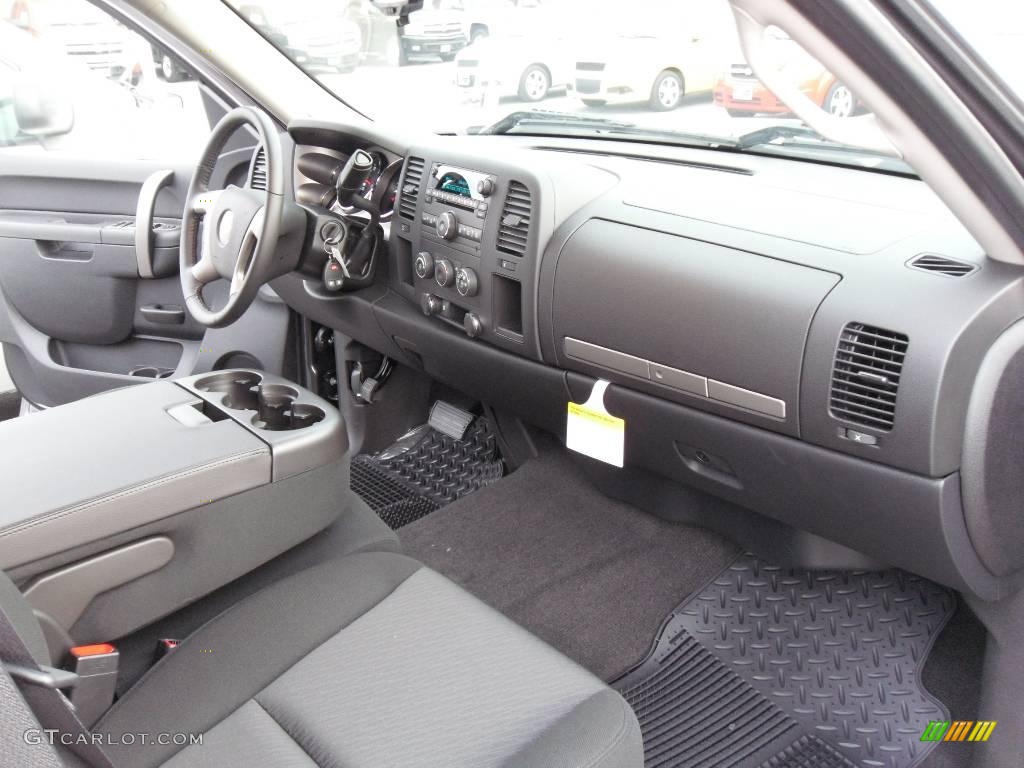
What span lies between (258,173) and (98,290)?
0.80 m

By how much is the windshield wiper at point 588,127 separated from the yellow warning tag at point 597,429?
0.70 m

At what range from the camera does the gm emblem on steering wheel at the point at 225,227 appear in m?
2.11

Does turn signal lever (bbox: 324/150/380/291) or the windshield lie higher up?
the windshield

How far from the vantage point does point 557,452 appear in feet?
8.67

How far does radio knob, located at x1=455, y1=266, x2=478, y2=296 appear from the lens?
2119 millimetres

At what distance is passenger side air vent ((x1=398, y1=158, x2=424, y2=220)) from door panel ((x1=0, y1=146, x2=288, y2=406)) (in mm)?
659

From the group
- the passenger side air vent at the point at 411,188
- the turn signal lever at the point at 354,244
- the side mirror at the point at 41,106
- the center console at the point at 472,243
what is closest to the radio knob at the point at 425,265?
the center console at the point at 472,243

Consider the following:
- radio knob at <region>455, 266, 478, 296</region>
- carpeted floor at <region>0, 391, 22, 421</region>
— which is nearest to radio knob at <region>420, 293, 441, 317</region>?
radio knob at <region>455, 266, 478, 296</region>

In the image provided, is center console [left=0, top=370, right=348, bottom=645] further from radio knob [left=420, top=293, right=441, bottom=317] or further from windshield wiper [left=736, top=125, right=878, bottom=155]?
windshield wiper [left=736, top=125, right=878, bottom=155]

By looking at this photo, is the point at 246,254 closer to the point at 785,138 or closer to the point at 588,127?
the point at 588,127

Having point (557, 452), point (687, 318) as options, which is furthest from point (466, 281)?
point (557, 452)

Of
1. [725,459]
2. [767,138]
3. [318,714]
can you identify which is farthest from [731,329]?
[318,714]

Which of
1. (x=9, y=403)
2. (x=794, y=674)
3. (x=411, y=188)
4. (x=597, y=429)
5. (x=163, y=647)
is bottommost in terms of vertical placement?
(x=9, y=403)

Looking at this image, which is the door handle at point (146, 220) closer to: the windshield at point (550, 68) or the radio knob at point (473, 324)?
the windshield at point (550, 68)
